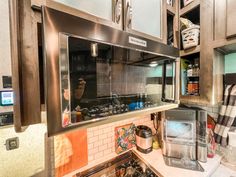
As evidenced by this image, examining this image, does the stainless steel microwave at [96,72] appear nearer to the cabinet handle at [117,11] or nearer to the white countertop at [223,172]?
the cabinet handle at [117,11]

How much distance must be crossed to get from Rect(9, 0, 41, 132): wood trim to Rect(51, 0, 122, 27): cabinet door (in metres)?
0.16

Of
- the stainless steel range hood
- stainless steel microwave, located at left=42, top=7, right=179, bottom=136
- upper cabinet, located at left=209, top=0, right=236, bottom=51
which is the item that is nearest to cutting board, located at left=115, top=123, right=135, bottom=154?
stainless steel microwave, located at left=42, top=7, right=179, bottom=136

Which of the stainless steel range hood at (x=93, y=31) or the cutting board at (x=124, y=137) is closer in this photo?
the stainless steel range hood at (x=93, y=31)

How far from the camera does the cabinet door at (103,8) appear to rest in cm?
51

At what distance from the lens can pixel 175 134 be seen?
109 cm

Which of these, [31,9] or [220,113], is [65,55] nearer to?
[31,9]

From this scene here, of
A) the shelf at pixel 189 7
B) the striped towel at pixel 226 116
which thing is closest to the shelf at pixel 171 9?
the shelf at pixel 189 7

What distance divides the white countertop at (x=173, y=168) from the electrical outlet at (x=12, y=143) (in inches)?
40.1

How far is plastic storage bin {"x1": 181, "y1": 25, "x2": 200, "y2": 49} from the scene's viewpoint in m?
0.94

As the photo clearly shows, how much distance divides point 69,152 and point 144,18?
1.01 m

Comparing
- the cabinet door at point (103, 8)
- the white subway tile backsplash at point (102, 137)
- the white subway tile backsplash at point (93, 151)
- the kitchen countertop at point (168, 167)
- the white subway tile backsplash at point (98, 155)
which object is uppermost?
the cabinet door at point (103, 8)

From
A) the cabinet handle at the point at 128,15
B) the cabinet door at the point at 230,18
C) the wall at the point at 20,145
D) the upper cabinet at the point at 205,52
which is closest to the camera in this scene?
the cabinet handle at the point at 128,15

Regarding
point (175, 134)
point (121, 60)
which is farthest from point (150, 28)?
point (175, 134)

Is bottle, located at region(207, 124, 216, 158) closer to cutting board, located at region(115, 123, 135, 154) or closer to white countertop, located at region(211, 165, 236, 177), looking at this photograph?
white countertop, located at region(211, 165, 236, 177)
